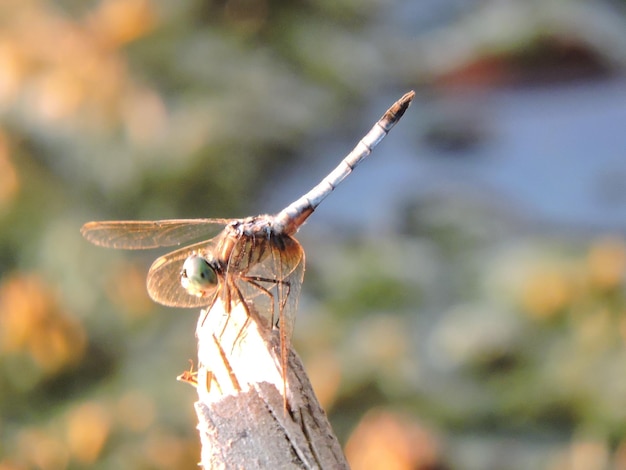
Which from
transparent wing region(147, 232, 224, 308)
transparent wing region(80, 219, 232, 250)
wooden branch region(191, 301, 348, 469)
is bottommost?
wooden branch region(191, 301, 348, 469)

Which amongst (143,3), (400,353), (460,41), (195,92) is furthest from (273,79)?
(400,353)

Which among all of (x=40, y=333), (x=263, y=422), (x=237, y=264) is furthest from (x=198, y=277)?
(x=40, y=333)

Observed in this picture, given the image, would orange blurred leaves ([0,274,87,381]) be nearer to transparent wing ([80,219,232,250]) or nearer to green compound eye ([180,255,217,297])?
transparent wing ([80,219,232,250])

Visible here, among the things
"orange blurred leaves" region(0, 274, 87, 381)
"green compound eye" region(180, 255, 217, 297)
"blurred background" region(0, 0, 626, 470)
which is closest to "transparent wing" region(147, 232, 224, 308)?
"green compound eye" region(180, 255, 217, 297)

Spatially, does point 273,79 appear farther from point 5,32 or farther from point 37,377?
point 37,377

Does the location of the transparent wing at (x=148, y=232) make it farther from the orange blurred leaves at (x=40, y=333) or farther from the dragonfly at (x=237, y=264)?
the orange blurred leaves at (x=40, y=333)

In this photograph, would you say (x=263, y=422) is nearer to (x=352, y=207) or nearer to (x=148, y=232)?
(x=148, y=232)
